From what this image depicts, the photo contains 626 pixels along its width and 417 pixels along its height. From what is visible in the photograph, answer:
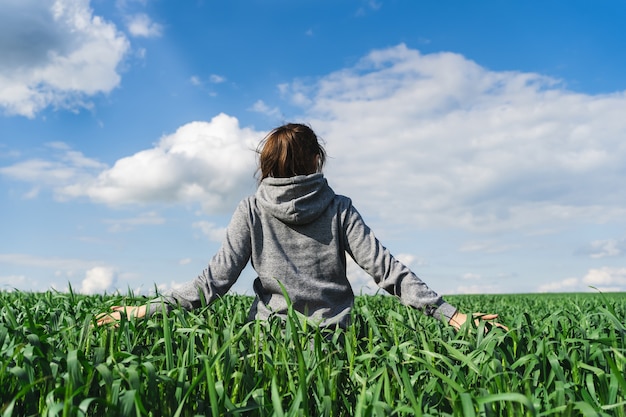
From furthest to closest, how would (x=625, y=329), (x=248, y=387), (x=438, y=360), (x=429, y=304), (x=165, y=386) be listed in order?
(x=429, y=304)
(x=625, y=329)
(x=438, y=360)
(x=248, y=387)
(x=165, y=386)

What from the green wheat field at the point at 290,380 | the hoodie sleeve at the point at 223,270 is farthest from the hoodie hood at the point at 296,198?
the green wheat field at the point at 290,380

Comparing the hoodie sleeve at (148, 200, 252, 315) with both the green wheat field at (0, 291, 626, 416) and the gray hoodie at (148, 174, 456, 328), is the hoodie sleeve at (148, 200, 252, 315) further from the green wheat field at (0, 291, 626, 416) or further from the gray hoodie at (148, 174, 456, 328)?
the green wheat field at (0, 291, 626, 416)

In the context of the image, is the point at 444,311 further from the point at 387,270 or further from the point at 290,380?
the point at 290,380

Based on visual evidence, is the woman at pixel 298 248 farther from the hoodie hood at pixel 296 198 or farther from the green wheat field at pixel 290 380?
the green wheat field at pixel 290 380

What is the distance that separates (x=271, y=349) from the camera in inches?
105

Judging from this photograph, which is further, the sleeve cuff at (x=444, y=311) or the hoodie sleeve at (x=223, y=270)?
the hoodie sleeve at (x=223, y=270)

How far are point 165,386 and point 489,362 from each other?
116 centimetres

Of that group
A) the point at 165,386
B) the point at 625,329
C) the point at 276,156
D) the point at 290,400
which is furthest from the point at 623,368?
the point at 276,156

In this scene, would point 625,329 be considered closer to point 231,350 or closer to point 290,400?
point 290,400

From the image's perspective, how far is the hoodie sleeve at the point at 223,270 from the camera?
3.37m

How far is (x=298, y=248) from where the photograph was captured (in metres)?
3.50

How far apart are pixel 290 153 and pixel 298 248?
21.4 inches

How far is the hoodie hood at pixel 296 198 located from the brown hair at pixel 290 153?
0.09 m

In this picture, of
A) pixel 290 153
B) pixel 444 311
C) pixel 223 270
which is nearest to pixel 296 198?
pixel 290 153
